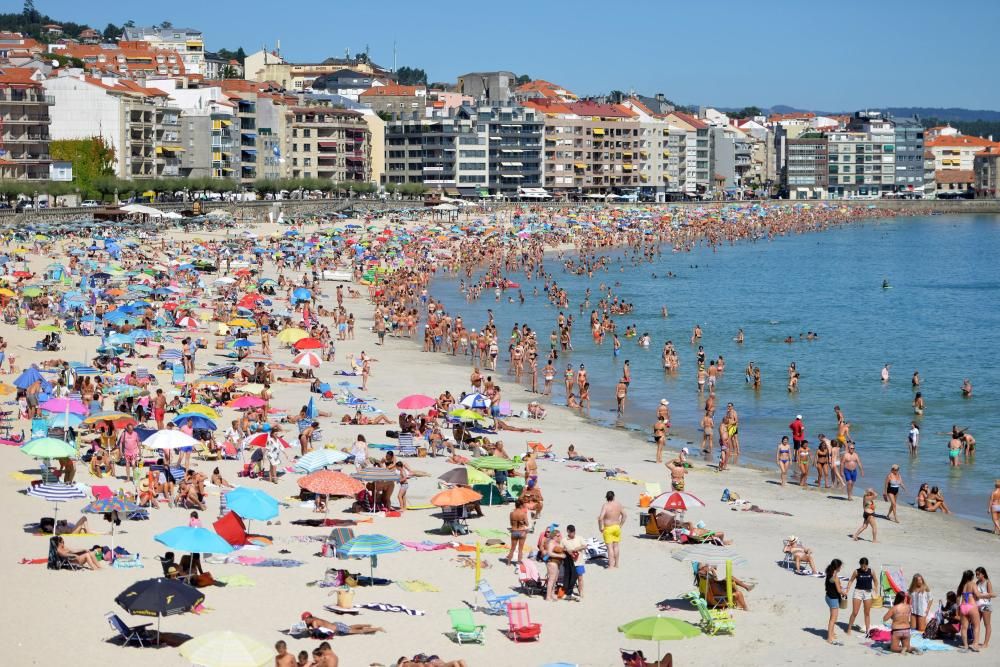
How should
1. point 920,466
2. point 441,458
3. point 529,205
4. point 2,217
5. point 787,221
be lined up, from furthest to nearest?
1. point 787,221
2. point 529,205
3. point 2,217
4. point 920,466
5. point 441,458

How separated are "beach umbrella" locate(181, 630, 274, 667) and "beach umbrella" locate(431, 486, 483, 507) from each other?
17.3ft

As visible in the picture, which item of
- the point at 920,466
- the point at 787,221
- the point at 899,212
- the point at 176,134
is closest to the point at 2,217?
the point at 176,134

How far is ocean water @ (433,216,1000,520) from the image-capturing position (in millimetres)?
24750

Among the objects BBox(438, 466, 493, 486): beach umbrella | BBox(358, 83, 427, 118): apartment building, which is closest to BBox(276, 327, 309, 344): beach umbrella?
BBox(438, 466, 493, 486): beach umbrella

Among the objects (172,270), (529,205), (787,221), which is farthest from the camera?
(787,221)

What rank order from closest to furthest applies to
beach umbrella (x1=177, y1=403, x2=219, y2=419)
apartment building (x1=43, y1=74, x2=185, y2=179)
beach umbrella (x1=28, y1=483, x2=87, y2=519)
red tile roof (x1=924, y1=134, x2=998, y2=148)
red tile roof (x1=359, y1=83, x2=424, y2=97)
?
beach umbrella (x1=28, y1=483, x2=87, y2=519), beach umbrella (x1=177, y1=403, x2=219, y2=419), apartment building (x1=43, y1=74, x2=185, y2=179), red tile roof (x1=359, y1=83, x2=424, y2=97), red tile roof (x1=924, y1=134, x2=998, y2=148)

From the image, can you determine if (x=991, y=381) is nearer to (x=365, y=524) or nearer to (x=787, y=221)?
(x=365, y=524)

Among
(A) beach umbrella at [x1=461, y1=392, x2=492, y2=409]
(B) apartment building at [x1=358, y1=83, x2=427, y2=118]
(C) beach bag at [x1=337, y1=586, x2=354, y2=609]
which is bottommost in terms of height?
(C) beach bag at [x1=337, y1=586, x2=354, y2=609]

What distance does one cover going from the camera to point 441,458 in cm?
2034

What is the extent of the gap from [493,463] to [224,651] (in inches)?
315

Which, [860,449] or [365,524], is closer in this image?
[365,524]

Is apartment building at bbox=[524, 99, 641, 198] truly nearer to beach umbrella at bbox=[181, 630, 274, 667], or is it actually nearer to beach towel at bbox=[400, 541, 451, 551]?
beach towel at bbox=[400, 541, 451, 551]

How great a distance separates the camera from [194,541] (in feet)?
43.0

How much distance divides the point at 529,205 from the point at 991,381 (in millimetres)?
76055
